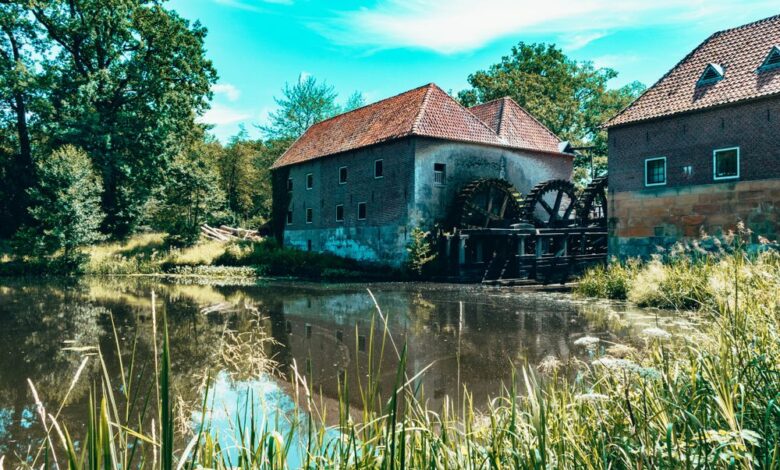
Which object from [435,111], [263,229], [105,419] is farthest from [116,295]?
[263,229]

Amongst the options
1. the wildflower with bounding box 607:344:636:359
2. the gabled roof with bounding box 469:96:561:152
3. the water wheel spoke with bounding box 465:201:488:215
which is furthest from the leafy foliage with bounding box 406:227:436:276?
the wildflower with bounding box 607:344:636:359

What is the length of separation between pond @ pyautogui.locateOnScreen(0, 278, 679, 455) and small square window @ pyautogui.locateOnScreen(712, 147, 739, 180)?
5.78m

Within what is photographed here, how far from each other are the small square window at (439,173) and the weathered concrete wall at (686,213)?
24.2 feet

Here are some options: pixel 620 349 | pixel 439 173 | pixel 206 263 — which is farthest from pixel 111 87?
pixel 620 349

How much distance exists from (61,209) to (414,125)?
52.2 ft

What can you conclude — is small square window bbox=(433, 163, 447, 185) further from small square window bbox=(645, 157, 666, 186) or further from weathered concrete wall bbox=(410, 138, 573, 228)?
small square window bbox=(645, 157, 666, 186)

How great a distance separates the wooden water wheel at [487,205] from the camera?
882 inches

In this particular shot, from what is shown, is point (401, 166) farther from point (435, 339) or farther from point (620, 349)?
point (620, 349)

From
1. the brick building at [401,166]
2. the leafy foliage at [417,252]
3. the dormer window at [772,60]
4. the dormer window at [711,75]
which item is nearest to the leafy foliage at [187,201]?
the brick building at [401,166]

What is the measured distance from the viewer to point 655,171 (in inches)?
648

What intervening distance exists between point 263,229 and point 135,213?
780 centimetres

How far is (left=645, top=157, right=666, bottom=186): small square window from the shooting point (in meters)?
16.2

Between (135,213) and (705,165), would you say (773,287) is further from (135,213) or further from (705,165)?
(135,213)

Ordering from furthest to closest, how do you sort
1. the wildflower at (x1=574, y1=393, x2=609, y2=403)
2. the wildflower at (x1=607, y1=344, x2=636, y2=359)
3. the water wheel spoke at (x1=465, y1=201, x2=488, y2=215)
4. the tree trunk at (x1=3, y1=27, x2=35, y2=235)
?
1. the tree trunk at (x1=3, y1=27, x2=35, y2=235)
2. the water wheel spoke at (x1=465, y1=201, x2=488, y2=215)
3. the wildflower at (x1=607, y1=344, x2=636, y2=359)
4. the wildflower at (x1=574, y1=393, x2=609, y2=403)
